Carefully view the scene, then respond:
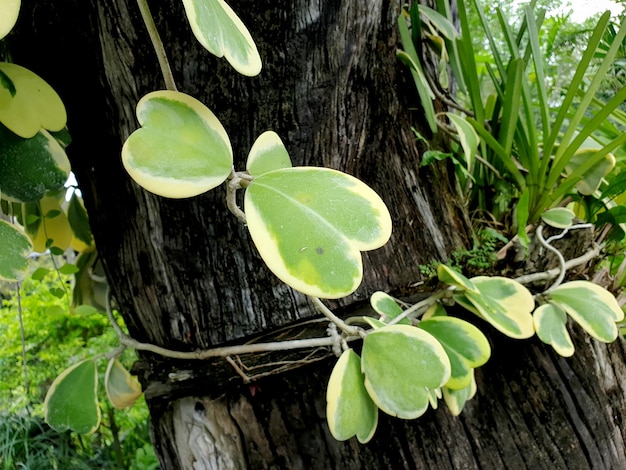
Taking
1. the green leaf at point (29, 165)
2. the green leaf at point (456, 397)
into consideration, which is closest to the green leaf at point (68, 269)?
the green leaf at point (29, 165)

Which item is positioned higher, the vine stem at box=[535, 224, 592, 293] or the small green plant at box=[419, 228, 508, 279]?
the vine stem at box=[535, 224, 592, 293]

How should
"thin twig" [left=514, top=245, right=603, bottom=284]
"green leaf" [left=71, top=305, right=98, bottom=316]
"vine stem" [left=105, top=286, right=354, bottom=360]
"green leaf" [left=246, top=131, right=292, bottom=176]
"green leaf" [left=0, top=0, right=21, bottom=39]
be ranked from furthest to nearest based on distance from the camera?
1. "green leaf" [left=71, top=305, right=98, bottom=316]
2. "thin twig" [left=514, top=245, right=603, bottom=284]
3. "vine stem" [left=105, top=286, right=354, bottom=360]
4. "green leaf" [left=246, top=131, right=292, bottom=176]
5. "green leaf" [left=0, top=0, right=21, bottom=39]

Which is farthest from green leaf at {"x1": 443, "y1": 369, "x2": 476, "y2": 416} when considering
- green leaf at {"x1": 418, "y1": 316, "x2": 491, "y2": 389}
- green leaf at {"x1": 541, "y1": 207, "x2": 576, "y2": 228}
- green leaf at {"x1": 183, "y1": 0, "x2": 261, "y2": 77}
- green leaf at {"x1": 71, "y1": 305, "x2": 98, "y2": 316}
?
green leaf at {"x1": 71, "y1": 305, "x2": 98, "y2": 316}

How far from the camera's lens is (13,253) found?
0.35 metres

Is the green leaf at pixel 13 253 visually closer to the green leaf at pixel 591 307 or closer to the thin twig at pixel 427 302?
the thin twig at pixel 427 302

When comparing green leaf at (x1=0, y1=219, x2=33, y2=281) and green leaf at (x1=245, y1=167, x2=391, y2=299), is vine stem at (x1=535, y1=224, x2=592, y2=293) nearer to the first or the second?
green leaf at (x1=245, y1=167, x2=391, y2=299)

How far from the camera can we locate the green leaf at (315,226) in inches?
10.4

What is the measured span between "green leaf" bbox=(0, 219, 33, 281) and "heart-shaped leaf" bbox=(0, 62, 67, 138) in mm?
87

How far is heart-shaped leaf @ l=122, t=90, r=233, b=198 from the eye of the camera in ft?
0.89

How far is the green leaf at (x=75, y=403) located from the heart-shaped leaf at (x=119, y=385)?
0.14ft

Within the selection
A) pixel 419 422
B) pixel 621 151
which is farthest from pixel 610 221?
pixel 419 422

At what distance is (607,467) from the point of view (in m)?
0.55

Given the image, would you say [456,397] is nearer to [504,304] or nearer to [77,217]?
[504,304]

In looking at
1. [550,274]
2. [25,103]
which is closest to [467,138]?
[550,274]
